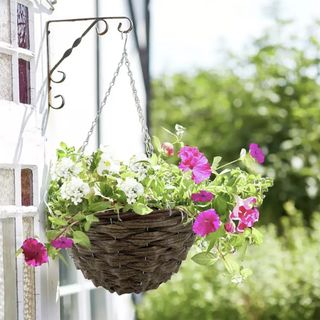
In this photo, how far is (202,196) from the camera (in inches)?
87.2

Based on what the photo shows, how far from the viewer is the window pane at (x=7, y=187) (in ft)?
7.47

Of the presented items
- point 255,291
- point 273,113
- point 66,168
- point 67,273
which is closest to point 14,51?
point 66,168

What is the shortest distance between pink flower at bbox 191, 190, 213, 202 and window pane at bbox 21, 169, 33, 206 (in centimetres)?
44

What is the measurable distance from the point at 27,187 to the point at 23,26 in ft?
1.38

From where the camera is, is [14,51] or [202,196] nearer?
[202,196]

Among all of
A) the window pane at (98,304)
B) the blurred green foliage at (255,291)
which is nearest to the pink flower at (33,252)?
the window pane at (98,304)

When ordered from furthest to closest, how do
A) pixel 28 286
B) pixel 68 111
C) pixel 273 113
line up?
pixel 273 113 → pixel 68 111 → pixel 28 286

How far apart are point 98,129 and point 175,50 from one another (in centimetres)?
866

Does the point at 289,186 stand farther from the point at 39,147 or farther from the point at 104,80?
the point at 39,147

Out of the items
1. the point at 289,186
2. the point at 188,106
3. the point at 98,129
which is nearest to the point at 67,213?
the point at 98,129

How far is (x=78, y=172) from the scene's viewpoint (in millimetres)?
2279

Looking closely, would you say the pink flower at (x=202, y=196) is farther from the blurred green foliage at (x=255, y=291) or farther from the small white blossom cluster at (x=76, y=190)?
the blurred green foliage at (x=255, y=291)

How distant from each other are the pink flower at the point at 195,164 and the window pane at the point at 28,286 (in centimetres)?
43

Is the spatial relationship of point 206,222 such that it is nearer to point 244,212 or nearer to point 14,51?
point 244,212
